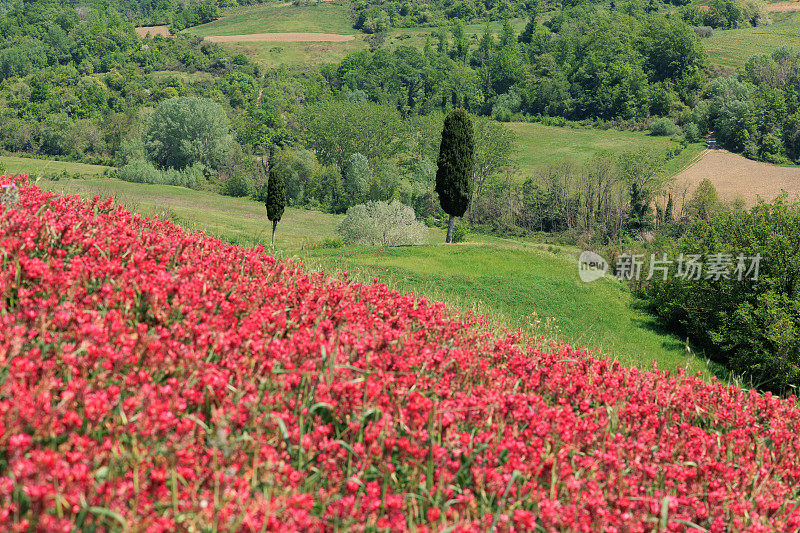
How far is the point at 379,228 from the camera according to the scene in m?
41.5

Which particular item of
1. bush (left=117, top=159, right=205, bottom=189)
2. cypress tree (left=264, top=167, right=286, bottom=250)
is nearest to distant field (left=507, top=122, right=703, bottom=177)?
bush (left=117, top=159, right=205, bottom=189)

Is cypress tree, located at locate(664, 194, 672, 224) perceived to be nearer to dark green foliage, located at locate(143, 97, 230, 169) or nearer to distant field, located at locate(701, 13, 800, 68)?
dark green foliage, located at locate(143, 97, 230, 169)

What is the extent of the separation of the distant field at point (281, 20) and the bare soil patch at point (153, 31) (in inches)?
251

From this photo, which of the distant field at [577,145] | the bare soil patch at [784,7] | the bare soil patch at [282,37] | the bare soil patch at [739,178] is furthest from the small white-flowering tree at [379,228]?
the bare soil patch at [784,7]

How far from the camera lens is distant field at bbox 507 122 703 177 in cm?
8556

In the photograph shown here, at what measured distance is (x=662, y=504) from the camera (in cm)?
347

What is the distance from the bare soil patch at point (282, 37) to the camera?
155375 mm

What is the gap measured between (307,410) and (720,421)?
3.76m

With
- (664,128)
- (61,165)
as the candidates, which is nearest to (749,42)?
(664,128)

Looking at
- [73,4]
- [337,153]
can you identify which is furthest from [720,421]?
[73,4]
